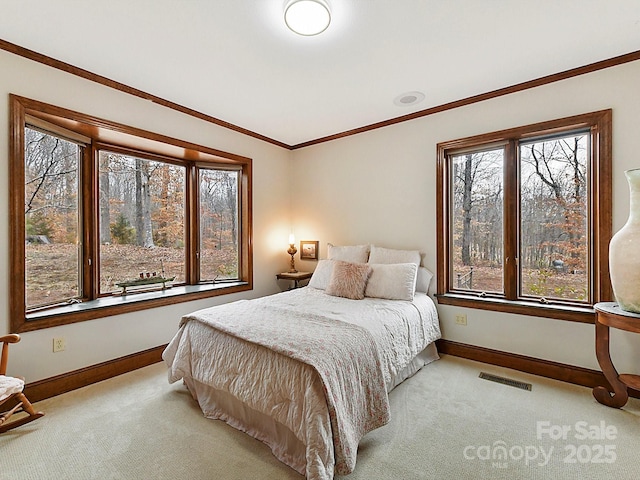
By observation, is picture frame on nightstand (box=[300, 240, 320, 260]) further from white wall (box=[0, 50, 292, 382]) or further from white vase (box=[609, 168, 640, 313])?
white vase (box=[609, 168, 640, 313])

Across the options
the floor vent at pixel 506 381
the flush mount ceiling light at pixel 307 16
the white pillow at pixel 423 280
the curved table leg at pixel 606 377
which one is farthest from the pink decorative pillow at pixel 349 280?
the flush mount ceiling light at pixel 307 16

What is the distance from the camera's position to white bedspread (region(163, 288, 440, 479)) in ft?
4.87

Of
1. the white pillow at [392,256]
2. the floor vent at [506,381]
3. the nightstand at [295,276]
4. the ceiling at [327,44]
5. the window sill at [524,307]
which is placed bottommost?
the floor vent at [506,381]

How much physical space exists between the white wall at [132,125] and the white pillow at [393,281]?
67.4 inches

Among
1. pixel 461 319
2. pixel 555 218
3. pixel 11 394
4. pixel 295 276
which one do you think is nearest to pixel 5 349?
pixel 11 394

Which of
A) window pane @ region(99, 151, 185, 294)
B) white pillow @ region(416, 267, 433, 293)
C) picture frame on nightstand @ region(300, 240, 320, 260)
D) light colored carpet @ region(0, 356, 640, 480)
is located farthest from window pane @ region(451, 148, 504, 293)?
window pane @ region(99, 151, 185, 294)

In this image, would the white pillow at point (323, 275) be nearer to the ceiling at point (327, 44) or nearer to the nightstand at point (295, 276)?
the nightstand at point (295, 276)

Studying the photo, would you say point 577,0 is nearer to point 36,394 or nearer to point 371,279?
point 371,279

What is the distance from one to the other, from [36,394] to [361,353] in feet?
8.09

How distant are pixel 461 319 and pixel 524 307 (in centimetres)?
58

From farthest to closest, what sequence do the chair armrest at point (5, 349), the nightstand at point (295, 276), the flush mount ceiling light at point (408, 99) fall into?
the nightstand at point (295, 276) < the flush mount ceiling light at point (408, 99) < the chair armrest at point (5, 349)

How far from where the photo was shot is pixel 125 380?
104 inches

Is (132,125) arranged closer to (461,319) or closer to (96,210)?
(96,210)

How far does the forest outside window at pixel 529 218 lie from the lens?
2.54m
